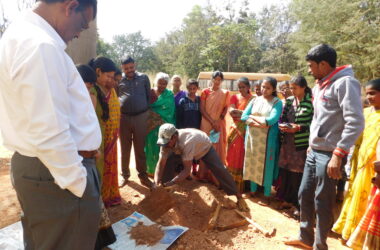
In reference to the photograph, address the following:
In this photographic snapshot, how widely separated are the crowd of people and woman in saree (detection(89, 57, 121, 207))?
1cm

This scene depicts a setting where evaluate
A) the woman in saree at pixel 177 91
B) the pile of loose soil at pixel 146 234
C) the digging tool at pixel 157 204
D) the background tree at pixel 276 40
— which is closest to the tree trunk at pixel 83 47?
the woman in saree at pixel 177 91

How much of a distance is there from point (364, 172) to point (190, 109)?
2.49 m

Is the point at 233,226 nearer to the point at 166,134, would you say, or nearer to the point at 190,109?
the point at 166,134

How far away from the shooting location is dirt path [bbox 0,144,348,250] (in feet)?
8.77

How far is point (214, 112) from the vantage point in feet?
14.0

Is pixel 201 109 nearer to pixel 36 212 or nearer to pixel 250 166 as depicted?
pixel 250 166

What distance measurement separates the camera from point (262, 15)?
30.2 m

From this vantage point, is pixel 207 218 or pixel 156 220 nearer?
pixel 156 220

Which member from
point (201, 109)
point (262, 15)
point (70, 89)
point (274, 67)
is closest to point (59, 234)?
point (70, 89)

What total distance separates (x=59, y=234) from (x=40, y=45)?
32.6 inches

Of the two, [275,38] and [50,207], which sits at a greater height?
[275,38]

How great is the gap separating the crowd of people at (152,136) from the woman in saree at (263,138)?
0.01 m

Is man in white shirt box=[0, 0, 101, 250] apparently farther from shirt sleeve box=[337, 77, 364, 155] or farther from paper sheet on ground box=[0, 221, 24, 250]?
shirt sleeve box=[337, 77, 364, 155]

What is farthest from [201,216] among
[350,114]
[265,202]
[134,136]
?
[350,114]
